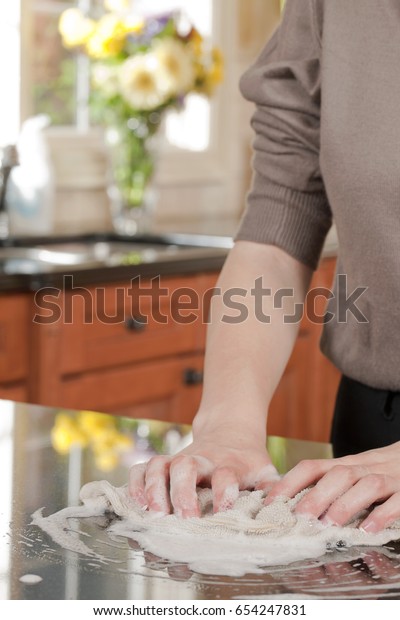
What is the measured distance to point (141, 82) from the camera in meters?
3.10

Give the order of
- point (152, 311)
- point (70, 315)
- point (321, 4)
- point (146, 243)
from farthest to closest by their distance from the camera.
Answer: point (146, 243) < point (152, 311) < point (70, 315) < point (321, 4)

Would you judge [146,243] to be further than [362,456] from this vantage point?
Yes

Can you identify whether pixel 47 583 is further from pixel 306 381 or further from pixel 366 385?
pixel 306 381

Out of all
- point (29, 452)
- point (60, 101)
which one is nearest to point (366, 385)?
point (29, 452)

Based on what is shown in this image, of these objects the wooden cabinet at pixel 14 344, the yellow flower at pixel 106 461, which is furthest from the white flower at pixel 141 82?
the yellow flower at pixel 106 461

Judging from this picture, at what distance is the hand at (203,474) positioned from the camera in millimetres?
933

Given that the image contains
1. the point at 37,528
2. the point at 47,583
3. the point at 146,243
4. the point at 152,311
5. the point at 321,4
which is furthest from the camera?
the point at 146,243

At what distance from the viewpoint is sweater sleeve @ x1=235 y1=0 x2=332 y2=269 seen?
129cm

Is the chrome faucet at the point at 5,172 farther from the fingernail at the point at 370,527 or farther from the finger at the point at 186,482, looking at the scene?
the fingernail at the point at 370,527

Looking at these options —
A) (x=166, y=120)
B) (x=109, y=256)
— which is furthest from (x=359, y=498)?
(x=166, y=120)

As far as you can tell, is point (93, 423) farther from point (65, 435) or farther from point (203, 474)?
point (203, 474)

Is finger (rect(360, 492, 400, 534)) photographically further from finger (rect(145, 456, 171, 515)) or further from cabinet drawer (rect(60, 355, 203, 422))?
cabinet drawer (rect(60, 355, 203, 422))

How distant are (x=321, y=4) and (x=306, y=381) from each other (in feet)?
6.47

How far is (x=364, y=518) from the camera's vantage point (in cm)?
92
